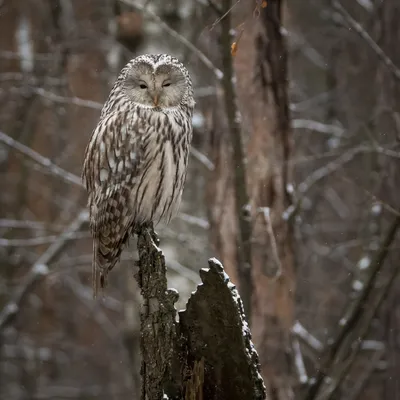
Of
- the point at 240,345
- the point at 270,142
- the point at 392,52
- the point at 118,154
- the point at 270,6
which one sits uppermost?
the point at 392,52

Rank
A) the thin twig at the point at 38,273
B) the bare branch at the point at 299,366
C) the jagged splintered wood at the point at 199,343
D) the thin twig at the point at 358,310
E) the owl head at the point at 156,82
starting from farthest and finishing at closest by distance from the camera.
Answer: the thin twig at the point at 38,273, the bare branch at the point at 299,366, the thin twig at the point at 358,310, the owl head at the point at 156,82, the jagged splintered wood at the point at 199,343

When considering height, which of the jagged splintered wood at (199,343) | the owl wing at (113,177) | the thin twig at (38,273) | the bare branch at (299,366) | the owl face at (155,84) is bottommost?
the jagged splintered wood at (199,343)

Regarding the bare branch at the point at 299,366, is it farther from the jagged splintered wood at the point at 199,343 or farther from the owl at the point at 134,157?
the jagged splintered wood at the point at 199,343

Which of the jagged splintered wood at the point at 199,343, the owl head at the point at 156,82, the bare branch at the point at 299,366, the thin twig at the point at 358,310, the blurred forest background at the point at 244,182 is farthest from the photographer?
the bare branch at the point at 299,366

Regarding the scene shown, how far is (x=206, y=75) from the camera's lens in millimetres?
7441

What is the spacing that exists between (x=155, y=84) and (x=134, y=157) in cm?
40

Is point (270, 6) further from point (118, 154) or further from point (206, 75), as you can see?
point (206, 75)

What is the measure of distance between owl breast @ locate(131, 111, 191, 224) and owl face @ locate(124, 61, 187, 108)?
12 cm

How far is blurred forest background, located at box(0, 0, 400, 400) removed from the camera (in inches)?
196

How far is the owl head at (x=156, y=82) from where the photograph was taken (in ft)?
12.5

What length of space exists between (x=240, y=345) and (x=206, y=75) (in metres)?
5.12

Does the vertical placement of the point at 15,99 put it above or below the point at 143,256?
above

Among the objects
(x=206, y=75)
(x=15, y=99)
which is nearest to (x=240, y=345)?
(x=206, y=75)

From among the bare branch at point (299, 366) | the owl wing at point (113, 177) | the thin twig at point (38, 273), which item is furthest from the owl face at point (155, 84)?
the thin twig at point (38, 273)
